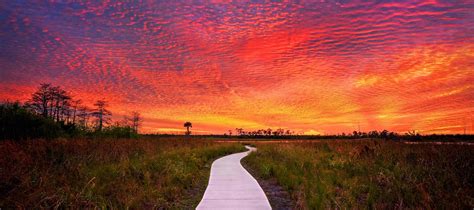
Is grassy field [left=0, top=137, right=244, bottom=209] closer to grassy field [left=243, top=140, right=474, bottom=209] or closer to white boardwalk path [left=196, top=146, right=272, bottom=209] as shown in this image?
white boardwalk path [left=196, top=146, right=272, bottom=209]

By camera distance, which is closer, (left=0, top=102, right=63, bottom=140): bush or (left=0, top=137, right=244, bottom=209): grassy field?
(left=0, top=137, right=244, bottom=209): grassy field

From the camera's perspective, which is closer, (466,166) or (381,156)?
(466,166)

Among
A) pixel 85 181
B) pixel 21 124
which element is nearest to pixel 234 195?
pixel 85 181

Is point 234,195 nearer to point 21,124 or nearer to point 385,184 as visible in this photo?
point 385,184

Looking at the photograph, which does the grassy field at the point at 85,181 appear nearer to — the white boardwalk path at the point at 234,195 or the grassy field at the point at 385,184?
the white boardwalk path at the point at 234,195

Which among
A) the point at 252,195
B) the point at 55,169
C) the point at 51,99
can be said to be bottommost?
the point at 252,195

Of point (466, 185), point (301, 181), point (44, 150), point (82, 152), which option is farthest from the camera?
point (82, 152)

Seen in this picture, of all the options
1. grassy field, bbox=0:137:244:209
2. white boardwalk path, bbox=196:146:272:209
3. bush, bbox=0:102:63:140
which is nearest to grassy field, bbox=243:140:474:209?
white boardwalk path, bbox=196:146:272:209

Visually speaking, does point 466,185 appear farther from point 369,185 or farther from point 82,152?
point 82,152

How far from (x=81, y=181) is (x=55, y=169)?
6.73ft

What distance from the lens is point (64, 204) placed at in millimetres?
5961

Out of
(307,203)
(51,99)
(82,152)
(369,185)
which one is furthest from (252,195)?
(51,99)

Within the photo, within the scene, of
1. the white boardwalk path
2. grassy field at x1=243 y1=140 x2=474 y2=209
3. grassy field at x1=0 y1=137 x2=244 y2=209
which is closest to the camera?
grassy field at x1=0 y1=137 x2=244 y2=209

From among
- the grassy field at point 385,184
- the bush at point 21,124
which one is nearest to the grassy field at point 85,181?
the grassy field at point 385,184
